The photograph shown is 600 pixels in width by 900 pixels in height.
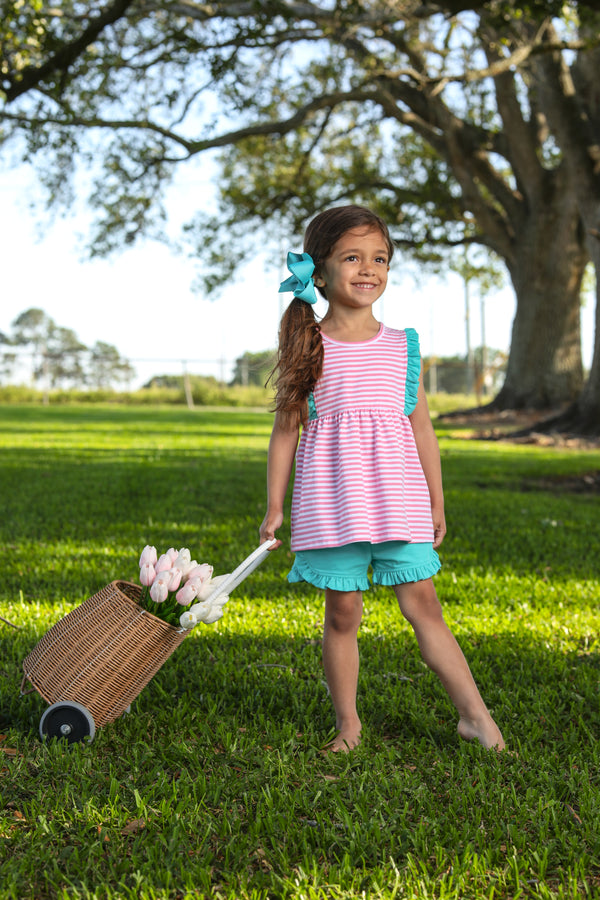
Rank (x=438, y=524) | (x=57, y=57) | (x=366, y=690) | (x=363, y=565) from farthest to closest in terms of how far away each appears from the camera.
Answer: (x=57, y=57), (x=366, y=690), (x=438, y=524), (x=363, y=565)

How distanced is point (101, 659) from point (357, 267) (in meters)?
1.44

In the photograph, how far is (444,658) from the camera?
255 centimetres

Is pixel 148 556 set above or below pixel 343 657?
above

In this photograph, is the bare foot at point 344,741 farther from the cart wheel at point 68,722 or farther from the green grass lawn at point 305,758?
the cart wheel at point 68,722

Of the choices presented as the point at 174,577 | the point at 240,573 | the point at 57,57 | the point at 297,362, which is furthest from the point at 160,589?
the point at 57,57

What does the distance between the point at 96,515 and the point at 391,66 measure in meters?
12.7

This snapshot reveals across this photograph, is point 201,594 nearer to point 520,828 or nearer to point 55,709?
point 55,709

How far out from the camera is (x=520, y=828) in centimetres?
207

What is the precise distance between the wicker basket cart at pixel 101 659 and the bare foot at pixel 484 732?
0.81 m

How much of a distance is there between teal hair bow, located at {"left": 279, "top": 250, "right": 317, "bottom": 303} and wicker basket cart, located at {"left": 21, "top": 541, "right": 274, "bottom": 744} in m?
0.77

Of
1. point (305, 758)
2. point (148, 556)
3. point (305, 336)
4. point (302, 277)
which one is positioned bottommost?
point (305, 758)

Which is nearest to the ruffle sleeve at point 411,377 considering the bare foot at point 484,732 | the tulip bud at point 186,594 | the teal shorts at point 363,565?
the teal shorts at point 363,565

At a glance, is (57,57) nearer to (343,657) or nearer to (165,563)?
(165,563)

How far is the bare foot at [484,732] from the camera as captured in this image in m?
2.52
